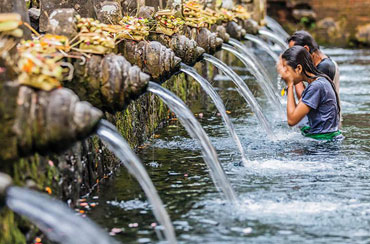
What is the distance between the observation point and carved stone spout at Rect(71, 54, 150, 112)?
5.56m

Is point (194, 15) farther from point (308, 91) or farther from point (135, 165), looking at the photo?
point (135, 165)

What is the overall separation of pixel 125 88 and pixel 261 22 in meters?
14.6

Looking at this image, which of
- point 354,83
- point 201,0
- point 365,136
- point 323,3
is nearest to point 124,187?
point 365,136

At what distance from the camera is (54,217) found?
3.78 m

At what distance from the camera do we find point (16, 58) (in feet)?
15.3

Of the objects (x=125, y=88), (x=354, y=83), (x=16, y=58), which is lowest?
(x=354, y=83)

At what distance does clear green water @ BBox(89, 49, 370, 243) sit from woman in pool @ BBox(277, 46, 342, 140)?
341 mm

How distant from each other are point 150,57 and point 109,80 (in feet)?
6.63

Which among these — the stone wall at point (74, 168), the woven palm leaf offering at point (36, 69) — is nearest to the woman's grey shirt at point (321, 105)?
the stone wall at point (74, 168)

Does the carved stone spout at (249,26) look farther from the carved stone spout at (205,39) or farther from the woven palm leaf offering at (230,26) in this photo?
the carved stone spout at (205,39)

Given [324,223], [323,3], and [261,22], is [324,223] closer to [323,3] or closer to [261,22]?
[261,22]

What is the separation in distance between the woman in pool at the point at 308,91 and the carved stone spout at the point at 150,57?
113cm

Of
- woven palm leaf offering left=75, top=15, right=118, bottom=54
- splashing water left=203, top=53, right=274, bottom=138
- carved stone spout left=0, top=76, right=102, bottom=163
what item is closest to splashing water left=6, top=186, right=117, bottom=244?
carved stone spout left=0, top=76, right=102, bottom=163

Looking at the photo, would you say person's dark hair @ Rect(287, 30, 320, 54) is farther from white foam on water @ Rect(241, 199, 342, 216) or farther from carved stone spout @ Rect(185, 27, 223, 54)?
white foam on water @ Rect(241, 199, 342, 216)
